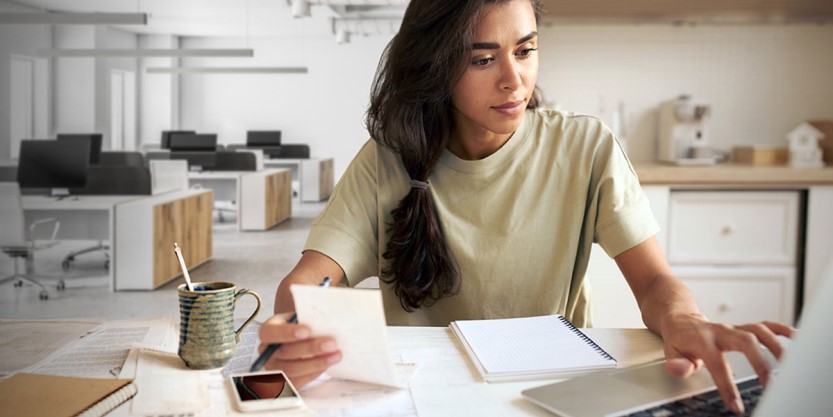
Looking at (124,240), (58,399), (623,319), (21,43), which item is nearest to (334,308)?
(58,399)

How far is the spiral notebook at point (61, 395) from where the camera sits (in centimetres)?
82

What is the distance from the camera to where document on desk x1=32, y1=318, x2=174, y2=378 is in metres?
1.01

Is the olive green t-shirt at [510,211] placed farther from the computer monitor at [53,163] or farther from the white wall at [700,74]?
the computer monitor at [53,163]

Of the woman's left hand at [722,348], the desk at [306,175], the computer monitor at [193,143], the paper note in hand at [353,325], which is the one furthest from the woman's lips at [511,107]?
the desk at [306,175]

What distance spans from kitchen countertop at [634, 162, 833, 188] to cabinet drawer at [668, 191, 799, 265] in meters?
0.05

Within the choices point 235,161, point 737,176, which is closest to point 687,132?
point 737,176

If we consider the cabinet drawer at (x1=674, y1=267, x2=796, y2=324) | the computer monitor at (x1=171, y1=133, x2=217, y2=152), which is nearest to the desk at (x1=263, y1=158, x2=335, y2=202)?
the computer monitor at (x1=171, y1=133, x2=217, y2=152)

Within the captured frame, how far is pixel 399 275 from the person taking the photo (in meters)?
1.39

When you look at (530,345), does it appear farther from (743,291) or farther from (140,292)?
(140,292)

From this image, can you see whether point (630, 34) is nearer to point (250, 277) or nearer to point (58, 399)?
point (58, 399)

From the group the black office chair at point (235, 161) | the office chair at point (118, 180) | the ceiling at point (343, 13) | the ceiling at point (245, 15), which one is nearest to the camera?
the ceiling at point (343, 13)

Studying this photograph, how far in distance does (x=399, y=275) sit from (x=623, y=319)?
1.60 m

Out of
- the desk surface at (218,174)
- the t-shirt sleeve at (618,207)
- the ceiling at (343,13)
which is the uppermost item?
the ceiling at (343,13)

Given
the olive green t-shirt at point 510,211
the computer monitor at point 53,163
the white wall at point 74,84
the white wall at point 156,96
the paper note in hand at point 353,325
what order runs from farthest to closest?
the white wall at point 156,96, the white wall at point 74,84, the computer monitor at point 53,163, the olive green t-shirt at point 510,211, the paper note in hand at point 353,325
